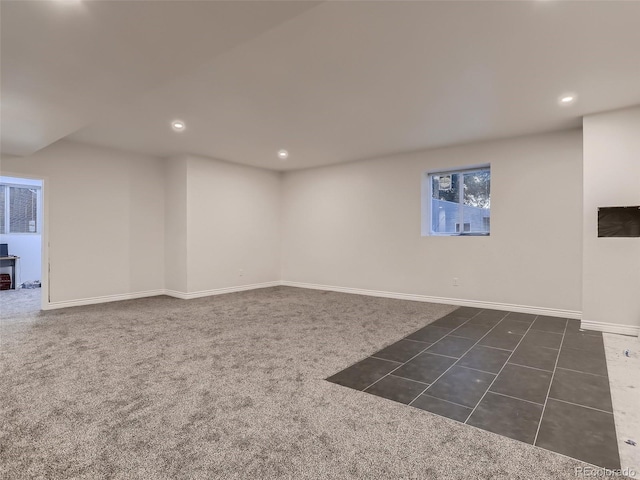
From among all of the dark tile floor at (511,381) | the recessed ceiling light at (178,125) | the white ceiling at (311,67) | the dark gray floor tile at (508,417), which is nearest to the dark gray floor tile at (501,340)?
the dark tile floor at (511,381)

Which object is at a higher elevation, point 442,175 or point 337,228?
point 442,175

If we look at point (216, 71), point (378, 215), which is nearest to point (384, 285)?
point (378, 215)

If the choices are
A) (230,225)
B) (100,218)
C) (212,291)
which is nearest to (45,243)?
(100,218)

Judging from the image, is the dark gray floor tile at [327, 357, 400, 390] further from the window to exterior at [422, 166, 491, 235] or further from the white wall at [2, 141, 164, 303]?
the white wall at [2, 141, 164, 303]

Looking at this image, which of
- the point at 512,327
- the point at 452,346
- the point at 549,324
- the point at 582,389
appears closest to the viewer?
the point at 582,389

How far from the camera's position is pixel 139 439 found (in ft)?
5.97

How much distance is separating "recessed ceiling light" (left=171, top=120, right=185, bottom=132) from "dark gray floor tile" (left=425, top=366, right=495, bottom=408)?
4.14 metres

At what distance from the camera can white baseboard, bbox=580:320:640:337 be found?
3740mm

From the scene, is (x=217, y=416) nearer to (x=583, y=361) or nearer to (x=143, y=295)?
(x=583, y=361)

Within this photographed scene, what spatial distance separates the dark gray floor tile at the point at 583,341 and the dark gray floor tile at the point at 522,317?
0.57m

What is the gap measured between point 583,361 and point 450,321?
1546 mm

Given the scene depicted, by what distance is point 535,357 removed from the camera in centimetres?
308

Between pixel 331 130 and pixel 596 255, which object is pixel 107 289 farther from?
pixel 596 255

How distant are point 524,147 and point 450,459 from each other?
184 inches
